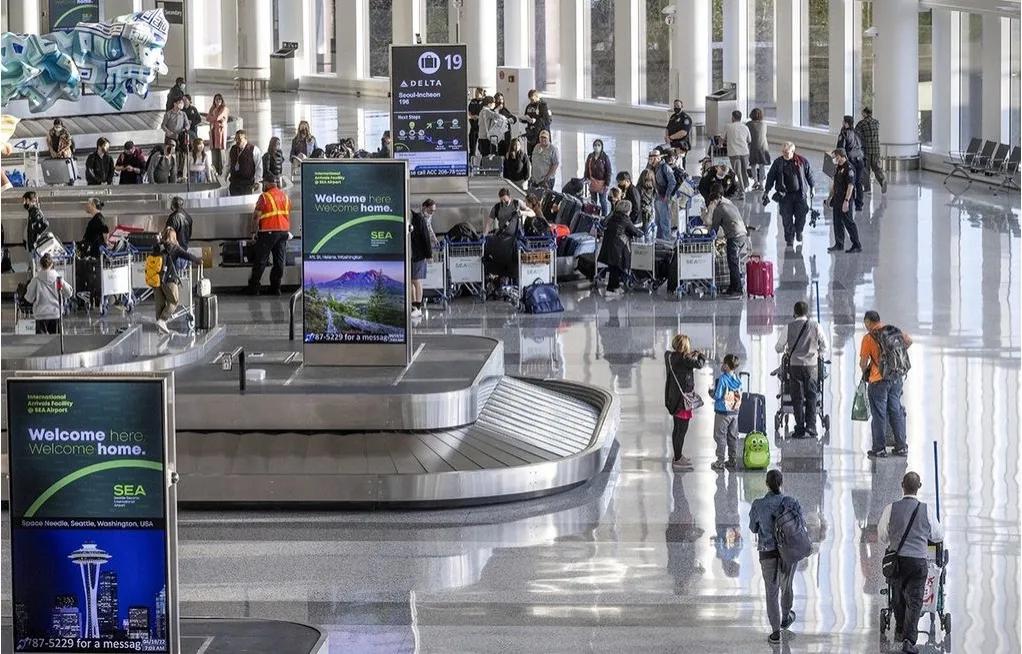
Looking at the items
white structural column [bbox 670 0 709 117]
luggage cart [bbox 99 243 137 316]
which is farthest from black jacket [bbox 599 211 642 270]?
white structural column [bbox 670 0 709 117]

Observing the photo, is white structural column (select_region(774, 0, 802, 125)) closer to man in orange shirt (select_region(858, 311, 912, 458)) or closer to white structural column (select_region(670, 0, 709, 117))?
white structural column (select_region(670, 0, 709, 117))

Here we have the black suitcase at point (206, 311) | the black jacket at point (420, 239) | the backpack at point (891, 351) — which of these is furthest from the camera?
the black jacket at point (420, 239)

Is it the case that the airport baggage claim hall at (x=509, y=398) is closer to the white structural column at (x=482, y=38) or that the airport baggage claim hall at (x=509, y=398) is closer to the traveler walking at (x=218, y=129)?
the traveler walking at (x=218, y=129)

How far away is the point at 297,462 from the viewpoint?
14898mm

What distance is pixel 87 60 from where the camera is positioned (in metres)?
38.3

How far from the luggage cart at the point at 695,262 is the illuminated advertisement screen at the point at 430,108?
16.1 feet

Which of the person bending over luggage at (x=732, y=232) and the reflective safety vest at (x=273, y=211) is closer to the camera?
the person bending over luggage at (x=732, y=232)

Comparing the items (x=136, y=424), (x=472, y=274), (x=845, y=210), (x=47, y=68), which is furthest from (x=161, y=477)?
(x=47, y=68)

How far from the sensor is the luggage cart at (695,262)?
2317cm

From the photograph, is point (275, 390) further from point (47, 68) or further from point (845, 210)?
point (47, 68)

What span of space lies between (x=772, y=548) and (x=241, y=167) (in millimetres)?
17632

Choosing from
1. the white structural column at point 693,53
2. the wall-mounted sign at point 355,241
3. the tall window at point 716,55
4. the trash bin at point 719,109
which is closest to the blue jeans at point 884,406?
the wall-mounted sign at point 355,241

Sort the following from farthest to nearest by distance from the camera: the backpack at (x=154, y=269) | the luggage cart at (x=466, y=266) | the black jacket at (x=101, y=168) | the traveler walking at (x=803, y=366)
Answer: the black jacket at (x=101, y=168) → the luggage cart at (x=466, y=266) → the backpack at (x=154, y=269) → the traveler walking at (x=803, y=366)

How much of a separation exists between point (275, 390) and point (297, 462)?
0.69m
